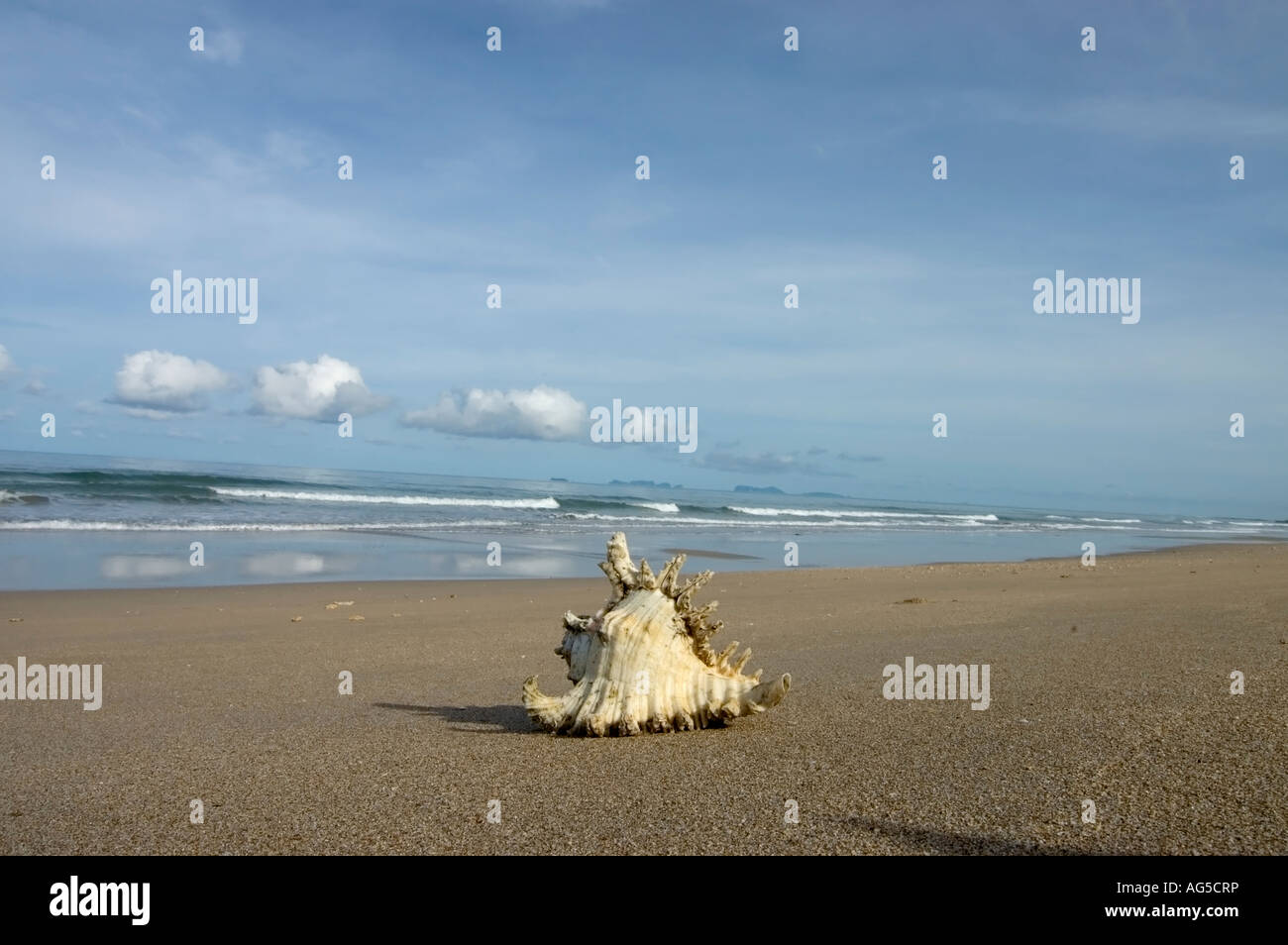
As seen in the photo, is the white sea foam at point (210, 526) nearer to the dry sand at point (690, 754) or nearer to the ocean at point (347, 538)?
the ocean at point (347, 538)

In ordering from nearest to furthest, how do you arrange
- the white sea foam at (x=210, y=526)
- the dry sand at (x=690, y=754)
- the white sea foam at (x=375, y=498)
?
the dry sand at (x=690, y=754) < the white sea foam at (x=210, y=526) < the white sea foam at (x=375, y=498)

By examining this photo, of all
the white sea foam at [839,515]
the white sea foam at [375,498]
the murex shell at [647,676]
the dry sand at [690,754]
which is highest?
the white sea foam at [375,498]

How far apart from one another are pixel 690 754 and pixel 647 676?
17.8 inches

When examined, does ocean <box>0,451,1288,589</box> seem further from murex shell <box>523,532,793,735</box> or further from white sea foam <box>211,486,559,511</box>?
murex shell <box>523,532,793,735</box>

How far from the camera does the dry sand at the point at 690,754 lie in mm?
2854

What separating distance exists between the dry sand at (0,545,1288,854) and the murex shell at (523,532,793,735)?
0.11 metres

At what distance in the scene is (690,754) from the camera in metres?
3.78

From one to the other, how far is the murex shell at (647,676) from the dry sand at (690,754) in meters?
0.11

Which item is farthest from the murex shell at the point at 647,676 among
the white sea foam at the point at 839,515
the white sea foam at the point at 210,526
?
the white sea foam at the point at 839,515
